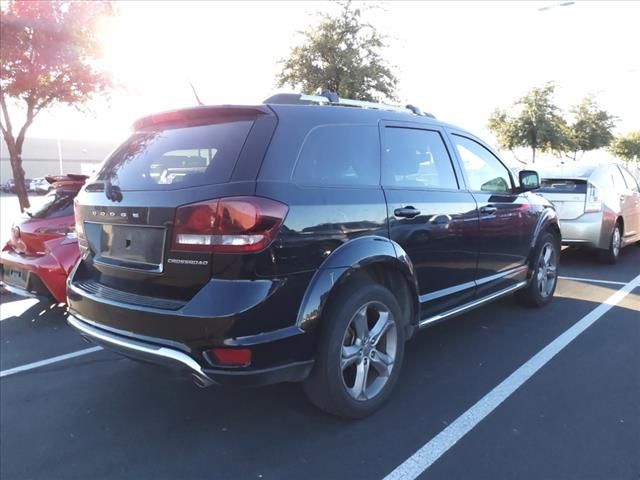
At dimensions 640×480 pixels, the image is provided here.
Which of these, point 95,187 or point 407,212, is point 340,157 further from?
point 95,187

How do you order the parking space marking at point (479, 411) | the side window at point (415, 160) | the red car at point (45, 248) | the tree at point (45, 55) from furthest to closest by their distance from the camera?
the tree at point (45, 55) → the red car at point (45, 248) → the side window at point (415, 160) → the parking space marking at point (479, 411)

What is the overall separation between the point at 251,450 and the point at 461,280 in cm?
207

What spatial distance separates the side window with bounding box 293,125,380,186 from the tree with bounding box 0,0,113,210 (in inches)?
222

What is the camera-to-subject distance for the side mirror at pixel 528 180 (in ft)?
16.2

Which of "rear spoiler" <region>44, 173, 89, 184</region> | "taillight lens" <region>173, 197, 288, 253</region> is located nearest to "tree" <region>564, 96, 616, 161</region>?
"rear spoiler" <region>44, 173, 89, 184</region>

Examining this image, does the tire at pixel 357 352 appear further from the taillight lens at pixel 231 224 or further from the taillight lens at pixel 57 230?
the taillight lens at pixel 57 230

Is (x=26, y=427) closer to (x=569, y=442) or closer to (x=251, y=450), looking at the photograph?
(x=251, y=450)

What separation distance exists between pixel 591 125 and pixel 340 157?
34.3 m

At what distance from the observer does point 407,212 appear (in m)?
3.45

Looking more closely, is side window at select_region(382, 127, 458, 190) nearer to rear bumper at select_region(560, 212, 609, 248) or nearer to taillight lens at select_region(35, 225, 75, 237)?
taillight lens at select_region(35, 225, 75, 237)

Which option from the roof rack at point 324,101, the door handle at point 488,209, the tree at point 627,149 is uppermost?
the tree at point 627,149

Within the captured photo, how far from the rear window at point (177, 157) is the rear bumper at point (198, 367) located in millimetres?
853

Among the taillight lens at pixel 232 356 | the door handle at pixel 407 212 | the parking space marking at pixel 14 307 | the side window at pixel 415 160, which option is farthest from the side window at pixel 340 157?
the parking space marking at pixel 14 307

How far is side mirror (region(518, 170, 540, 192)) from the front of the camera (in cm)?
495
